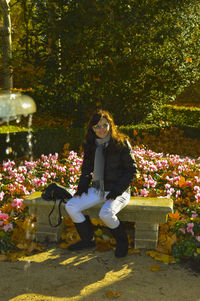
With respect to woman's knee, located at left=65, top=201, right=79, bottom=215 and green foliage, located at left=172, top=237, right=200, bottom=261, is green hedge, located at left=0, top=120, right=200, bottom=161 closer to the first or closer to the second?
woman's knee, located at left=65, top=201, right=79, bottom=215

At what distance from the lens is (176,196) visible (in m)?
5.21

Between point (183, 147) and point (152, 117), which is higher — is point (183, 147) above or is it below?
below

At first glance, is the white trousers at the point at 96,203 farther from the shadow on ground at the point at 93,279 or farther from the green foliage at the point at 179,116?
the green foliage at the point at 179,116

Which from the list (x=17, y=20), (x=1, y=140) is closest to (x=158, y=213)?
(x=1, y=140)

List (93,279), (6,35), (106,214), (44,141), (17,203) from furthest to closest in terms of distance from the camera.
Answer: (6,35) → (44,141) → (17,203) → (106,214) → (93,279)

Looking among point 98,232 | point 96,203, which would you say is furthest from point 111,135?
point 98,232

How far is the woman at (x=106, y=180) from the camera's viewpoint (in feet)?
13.8

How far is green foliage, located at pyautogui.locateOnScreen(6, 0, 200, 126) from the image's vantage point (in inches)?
374

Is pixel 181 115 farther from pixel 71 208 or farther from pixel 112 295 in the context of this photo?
pixel 112 295

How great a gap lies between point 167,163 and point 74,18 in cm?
472

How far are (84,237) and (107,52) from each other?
704 centimetres

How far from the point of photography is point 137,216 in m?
4.35

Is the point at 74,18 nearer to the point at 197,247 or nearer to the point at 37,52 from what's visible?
the point at 37,52

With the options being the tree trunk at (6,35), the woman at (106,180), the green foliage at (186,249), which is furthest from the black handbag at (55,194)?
the tree trunk at (6,35)
